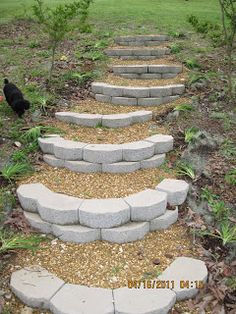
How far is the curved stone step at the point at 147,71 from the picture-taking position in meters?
7.04

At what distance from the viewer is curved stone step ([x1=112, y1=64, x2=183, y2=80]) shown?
7035 mm

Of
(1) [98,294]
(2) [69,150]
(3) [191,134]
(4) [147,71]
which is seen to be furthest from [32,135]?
(4) [147,71]

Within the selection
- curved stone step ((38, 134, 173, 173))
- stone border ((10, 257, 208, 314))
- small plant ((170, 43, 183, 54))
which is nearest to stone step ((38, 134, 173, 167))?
curved stone step ((38, 134, 173, 173))

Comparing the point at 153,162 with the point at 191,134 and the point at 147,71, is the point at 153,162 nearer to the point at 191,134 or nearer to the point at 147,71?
the point at 191,134

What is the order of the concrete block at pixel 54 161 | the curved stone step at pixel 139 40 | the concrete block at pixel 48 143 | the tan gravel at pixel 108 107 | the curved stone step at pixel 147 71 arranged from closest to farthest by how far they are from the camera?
the concrete block at pixel 54 161 → the concrete block at pixel 48 143 → the tan gravel at pixel 108 107 → the curved stone step at pixel 147 71 → the curved stone step at pixel 139 40

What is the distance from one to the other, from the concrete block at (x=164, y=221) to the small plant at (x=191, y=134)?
1.27 meters

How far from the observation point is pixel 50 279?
337cm

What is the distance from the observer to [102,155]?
4.50 m

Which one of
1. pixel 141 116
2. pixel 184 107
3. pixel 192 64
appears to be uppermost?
pixel 192 64

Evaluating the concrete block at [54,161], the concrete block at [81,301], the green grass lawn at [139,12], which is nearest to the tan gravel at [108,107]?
the concrete block at [54,161]

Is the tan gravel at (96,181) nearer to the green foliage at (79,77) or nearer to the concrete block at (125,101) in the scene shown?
the concrete block at (125,101)

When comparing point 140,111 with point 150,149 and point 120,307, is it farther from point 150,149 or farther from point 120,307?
point 120,307
